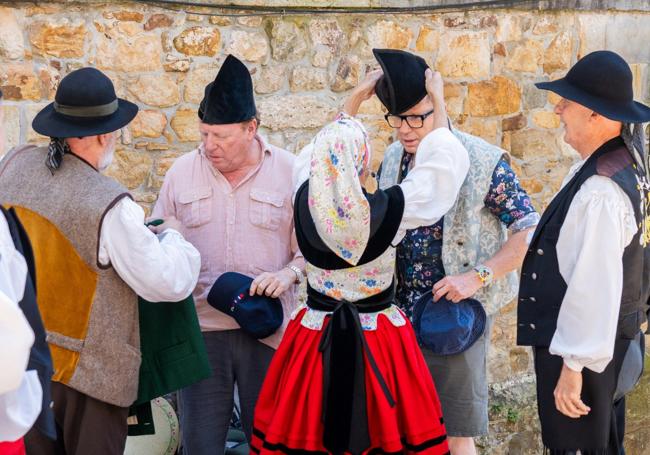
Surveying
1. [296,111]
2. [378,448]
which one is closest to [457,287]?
[378,448]

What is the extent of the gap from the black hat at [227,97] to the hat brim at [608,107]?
3.93 ft

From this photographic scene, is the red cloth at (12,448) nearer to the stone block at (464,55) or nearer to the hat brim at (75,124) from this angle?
the hat brim at (75,124)

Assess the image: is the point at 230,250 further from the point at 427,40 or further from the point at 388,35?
the point at 427,40

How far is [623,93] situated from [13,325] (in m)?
2.05

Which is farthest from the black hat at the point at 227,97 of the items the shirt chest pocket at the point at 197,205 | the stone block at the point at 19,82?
the stone block at the point at 19,82

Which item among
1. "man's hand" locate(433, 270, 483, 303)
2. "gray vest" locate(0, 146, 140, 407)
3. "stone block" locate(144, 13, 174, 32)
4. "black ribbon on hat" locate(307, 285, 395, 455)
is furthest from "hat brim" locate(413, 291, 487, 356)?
"stone block" locate(144, 13, 174, 32)

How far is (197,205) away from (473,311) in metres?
1.16

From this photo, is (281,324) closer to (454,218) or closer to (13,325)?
(454,218)

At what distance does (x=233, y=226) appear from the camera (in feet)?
12.2

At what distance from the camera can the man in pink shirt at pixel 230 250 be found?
3.71 meters

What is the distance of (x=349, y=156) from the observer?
2918 mm

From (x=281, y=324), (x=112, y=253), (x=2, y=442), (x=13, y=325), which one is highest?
(x=13, y=325)

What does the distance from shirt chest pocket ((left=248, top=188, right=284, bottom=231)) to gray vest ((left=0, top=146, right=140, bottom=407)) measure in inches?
26.5

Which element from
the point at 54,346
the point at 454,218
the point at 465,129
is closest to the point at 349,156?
the point at 454,218
